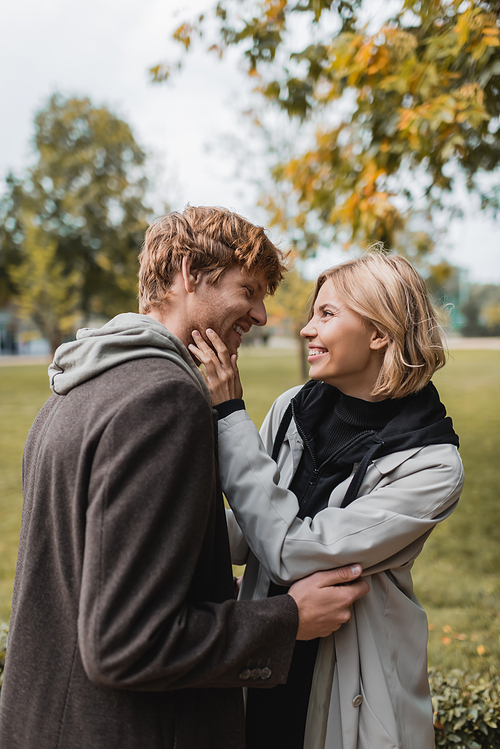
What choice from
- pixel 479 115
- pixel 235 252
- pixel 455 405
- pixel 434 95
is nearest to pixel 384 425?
pixel 235 252

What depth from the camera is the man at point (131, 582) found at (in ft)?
3.45

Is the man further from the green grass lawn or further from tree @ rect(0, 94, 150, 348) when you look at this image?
tree @ rect(0, 94, 150, 348)

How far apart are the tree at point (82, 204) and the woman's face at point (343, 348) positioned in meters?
22.5

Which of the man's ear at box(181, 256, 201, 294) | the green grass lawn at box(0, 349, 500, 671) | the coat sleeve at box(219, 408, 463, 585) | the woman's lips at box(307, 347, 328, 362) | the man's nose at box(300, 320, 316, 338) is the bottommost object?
the green grass lawn at box(0, 349, 500, 671)

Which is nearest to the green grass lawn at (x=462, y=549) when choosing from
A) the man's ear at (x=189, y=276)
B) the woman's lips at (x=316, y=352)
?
the woman's lips at (x=316, y=352)

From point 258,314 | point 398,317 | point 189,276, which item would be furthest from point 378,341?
point 189,276

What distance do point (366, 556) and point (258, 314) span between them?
84 cm

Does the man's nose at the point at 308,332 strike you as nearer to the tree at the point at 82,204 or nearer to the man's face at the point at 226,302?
the man's face at the point at 226,302

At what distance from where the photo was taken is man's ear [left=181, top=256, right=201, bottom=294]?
63.1 inches

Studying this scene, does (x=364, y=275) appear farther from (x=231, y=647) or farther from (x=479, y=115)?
(x=479, y=115)

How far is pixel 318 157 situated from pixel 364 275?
3.40 meters

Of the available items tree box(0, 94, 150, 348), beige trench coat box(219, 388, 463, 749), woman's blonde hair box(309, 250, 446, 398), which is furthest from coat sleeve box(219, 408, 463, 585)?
tree box(0, 94, 150, 348)

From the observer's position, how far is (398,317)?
1842mm

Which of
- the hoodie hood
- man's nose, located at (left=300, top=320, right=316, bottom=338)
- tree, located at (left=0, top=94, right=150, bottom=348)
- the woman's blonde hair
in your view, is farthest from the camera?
tree, located at (left=0, top=94, right=150, bottom=348)
